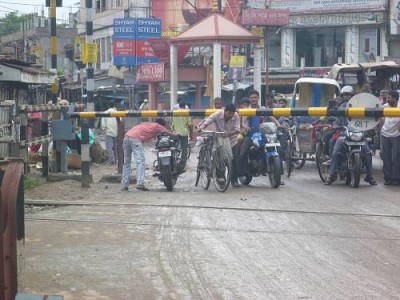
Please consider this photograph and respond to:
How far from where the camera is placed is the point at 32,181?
45.3 ft

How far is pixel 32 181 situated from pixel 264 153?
4.28 meters

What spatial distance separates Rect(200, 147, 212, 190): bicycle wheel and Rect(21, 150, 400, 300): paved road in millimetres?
810

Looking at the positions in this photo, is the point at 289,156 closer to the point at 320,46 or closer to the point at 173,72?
the point at 173,72

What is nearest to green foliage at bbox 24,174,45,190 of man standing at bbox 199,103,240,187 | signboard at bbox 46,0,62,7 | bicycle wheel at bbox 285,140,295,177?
man standing at bbox 199,103,240,187

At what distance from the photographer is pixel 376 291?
6254mm

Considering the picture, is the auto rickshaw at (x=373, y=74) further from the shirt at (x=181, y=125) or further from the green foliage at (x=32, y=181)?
the green foliage at (x=32, y=181)

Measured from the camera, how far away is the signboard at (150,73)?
33403 millimetres

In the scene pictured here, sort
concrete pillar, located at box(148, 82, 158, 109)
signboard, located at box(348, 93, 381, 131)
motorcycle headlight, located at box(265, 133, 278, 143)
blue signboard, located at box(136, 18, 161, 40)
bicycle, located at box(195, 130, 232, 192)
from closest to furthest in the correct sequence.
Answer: signboard, located at box(348, 93, 381, 131) → bicycle, located at box(195, 130, 232, 192) → motorcycle headlight, located at box(265, 133, 278, 143) → concrete pillar, located at box(148, 82, 158, 109) → blue signboard, located at box(136, 18, 161, 40)

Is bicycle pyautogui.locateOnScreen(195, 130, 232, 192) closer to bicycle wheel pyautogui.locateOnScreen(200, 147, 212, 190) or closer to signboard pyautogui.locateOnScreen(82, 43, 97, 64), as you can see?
bicycle wheel pyautogui.locateOnScreen(200, 147, 212, 190)

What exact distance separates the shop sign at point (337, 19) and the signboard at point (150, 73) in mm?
10623

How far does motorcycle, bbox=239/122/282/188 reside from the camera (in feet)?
43.6

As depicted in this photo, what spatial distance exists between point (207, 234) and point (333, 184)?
5693mm

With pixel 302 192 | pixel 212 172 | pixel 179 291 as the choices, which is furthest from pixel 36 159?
pixel 179 291

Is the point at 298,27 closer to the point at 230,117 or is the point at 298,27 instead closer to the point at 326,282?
the point at 230,117
